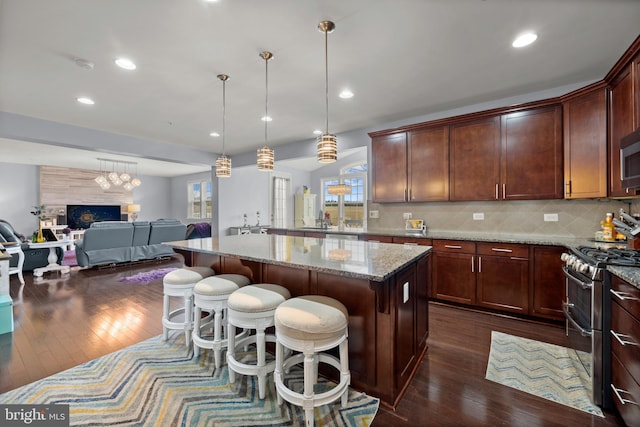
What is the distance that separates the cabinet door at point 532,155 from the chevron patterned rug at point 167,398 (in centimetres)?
298

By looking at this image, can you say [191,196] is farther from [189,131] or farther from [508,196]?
[508,196]

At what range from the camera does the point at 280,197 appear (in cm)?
927

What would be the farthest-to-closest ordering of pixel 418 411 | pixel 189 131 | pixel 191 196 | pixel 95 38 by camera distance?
pixel 191 196, pixel 189 131, pixel 95 38, pixel 418 411

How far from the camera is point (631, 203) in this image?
276 centimetres

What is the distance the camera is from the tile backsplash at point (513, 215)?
303cm

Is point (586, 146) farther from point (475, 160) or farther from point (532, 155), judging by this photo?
point (475, 160)

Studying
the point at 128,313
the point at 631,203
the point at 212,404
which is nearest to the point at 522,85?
the point at 631,203

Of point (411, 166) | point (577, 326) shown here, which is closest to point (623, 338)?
point (577, 326)

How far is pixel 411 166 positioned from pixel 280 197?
593 centimetres

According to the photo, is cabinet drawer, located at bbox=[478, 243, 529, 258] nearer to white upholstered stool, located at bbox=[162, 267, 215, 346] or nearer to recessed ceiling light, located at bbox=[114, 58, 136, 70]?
white upholstered stool, located at bbox=[162, 267, 215, 346]

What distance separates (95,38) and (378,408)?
3512 millimetres

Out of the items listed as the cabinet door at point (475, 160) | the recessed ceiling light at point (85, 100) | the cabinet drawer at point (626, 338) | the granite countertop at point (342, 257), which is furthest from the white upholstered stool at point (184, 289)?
the cabinet door at point (475, 160)

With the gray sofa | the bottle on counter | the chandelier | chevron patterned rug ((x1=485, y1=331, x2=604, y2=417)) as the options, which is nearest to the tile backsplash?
the bottle on counter

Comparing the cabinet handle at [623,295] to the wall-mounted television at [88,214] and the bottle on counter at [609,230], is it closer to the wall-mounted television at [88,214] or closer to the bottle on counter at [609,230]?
the bottle on counter at [609,230]
